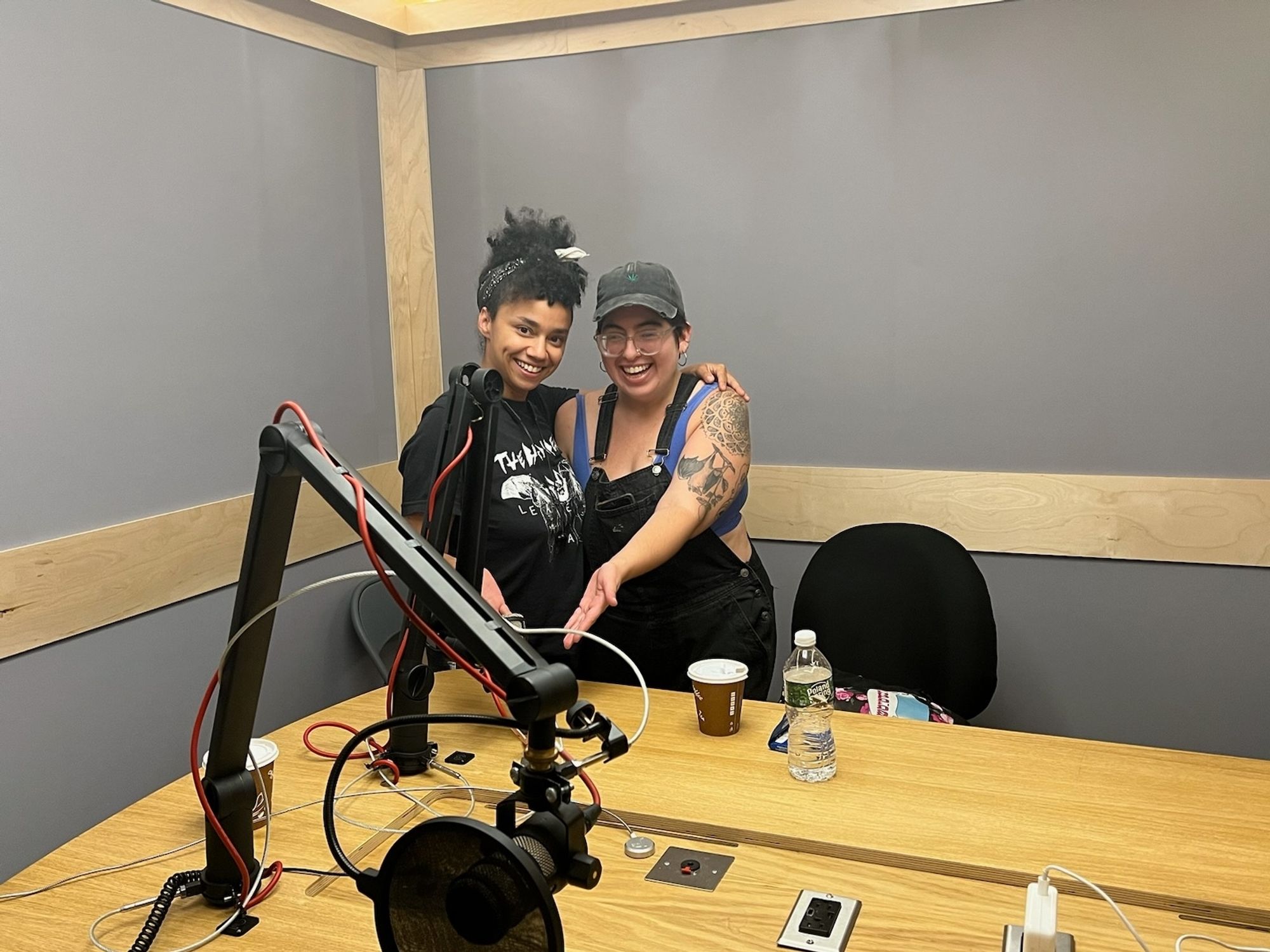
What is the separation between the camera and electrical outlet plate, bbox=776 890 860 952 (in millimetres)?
1209

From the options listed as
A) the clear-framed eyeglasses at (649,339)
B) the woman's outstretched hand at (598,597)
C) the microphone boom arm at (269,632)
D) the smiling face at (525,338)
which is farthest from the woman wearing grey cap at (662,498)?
the microphone boom arm at (269,632)

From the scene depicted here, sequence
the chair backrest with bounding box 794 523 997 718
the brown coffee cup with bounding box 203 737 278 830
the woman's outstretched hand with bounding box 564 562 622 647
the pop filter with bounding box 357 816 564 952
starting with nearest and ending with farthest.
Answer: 1. the pop filter with bounding box 357 816 564 952
2. the brown coffee cup with bounding box 203 737 278 830
3. the woman's outstretched hand with bounding box 564 562 622 647
4. the chair backrest with bounding box 794 523 997 718

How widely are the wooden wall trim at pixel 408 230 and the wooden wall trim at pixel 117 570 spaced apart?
25.9 inches

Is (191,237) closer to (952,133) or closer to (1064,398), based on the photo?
(952,133)

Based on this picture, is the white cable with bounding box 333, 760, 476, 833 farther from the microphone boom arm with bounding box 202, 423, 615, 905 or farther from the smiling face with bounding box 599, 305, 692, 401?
the smiling face with bounding box 599, 305, 692, 401

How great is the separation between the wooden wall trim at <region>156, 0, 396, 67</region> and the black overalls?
152 centimetres

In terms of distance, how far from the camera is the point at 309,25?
3.02 m

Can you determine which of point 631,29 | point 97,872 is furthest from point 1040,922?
point 631,29

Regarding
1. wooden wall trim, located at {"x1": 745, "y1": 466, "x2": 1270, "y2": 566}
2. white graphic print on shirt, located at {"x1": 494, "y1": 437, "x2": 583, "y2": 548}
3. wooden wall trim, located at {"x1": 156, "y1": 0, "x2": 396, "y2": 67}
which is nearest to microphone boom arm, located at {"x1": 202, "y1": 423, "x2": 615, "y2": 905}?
white graphic print on shirt, located at {"x1": 494, "y1": 437, "x2": 583, "y2": 548}

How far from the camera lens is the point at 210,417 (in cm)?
270

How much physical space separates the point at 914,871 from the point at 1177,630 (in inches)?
69.1

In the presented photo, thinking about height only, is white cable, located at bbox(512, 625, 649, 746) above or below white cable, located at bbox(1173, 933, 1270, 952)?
above

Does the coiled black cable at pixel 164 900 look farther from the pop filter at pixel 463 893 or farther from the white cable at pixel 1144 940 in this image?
the white cable at pixel 1144 940

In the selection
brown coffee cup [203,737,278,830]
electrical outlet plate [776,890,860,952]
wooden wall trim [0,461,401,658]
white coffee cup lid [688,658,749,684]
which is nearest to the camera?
electrical outlet plate [776,890,860,952]
